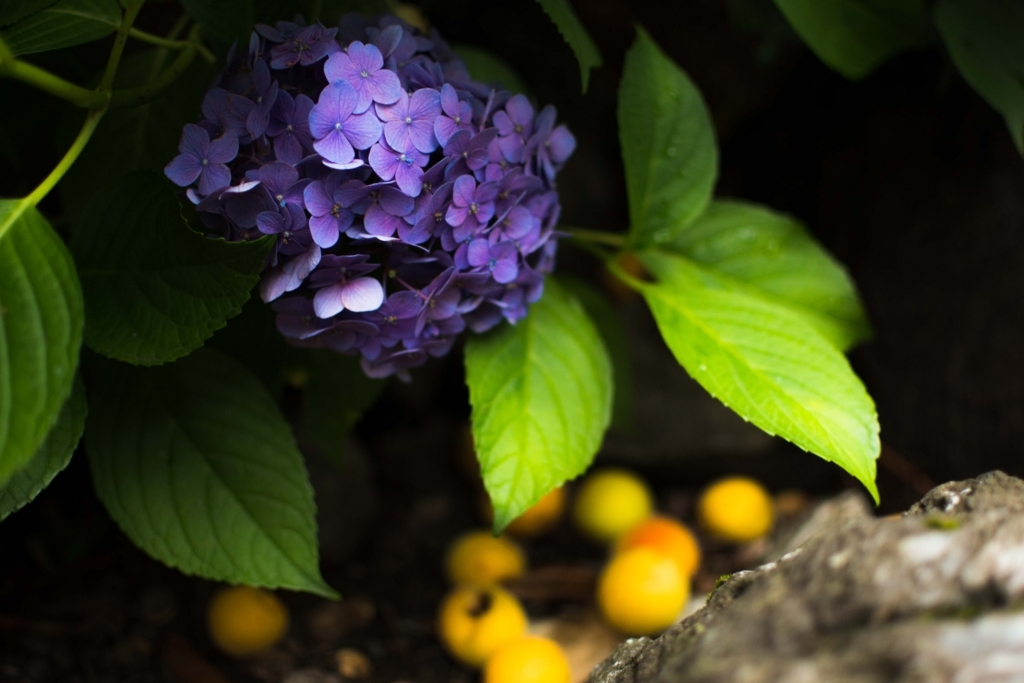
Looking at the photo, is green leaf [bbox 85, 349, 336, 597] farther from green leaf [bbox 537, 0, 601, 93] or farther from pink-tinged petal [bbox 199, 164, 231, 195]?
green leaf [bbox 537, 0, 601, 93]

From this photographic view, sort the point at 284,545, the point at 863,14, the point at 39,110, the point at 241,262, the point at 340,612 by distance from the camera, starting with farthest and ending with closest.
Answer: the point at 340,612
the point at 863,14
the point at 39,110
the point at 284,545
the point at 241,262

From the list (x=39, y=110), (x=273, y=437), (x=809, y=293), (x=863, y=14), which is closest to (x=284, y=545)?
(x=273, y=437)

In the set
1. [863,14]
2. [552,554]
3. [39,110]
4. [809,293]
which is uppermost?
[863,14]

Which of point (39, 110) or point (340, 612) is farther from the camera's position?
point (340, 612)

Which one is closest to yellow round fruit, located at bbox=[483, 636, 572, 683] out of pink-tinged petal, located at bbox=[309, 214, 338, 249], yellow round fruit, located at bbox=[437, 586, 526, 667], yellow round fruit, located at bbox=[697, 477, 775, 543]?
yellow round fruit, located at bbox=[437, 586, 526, 667]

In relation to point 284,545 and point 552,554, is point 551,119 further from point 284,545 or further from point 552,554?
point 552,554

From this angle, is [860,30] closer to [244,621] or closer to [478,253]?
[478,253]
